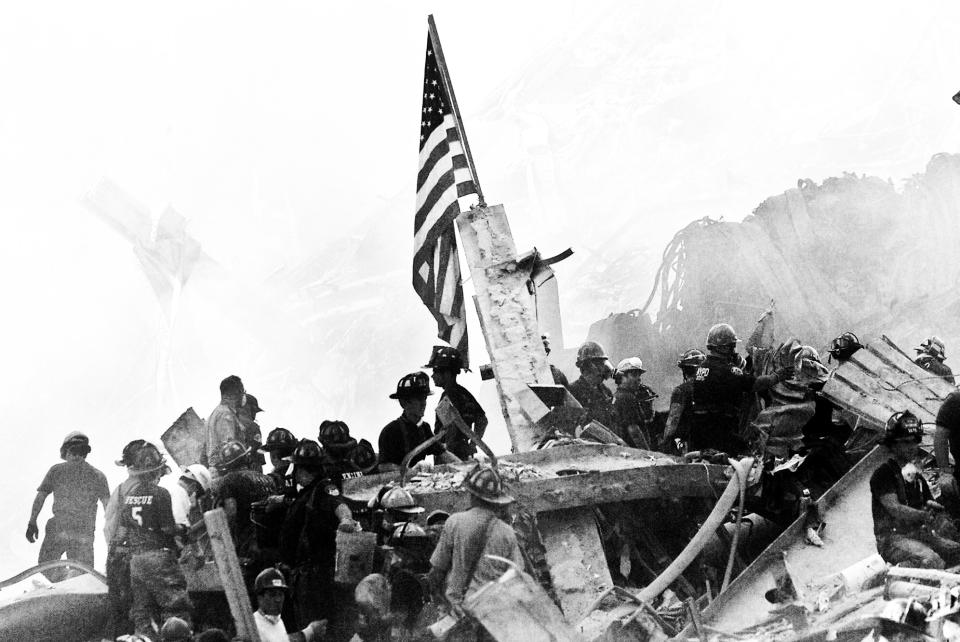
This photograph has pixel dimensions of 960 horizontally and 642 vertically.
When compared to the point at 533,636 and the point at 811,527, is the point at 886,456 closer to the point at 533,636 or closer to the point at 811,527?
the point at 811,527

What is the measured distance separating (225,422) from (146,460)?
1393mm

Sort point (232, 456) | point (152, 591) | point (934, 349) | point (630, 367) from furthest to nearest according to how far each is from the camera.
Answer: point (934, 349) < point (630, 367) < point (232, 456) < point (152, 591)

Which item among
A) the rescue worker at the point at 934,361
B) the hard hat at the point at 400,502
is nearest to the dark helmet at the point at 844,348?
the rescue worker at the point at 934,361

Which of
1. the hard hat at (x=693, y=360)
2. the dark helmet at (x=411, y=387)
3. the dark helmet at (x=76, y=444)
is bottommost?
the hard hat at (x=693, y=360)

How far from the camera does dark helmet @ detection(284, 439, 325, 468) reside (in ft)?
24.5

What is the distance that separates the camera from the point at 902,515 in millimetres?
7227

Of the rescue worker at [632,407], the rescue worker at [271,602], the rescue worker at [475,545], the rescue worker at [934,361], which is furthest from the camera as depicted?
the rescue worker at [934,361]

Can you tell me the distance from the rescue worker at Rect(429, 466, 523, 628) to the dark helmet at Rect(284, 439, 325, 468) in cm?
175

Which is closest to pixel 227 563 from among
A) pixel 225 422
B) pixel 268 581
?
pixel 268 581

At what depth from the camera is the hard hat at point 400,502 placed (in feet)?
24.9

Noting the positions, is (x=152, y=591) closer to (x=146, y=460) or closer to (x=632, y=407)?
(x=146, y=460)

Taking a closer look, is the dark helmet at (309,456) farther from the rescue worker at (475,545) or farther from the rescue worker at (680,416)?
the rescue worker at (680,416)

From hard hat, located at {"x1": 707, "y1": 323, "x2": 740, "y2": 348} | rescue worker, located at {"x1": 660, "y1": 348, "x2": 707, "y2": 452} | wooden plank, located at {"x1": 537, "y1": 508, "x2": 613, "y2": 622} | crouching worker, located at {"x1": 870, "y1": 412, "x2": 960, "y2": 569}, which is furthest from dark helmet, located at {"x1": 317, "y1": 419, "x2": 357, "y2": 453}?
crouching worker, located at {"x1": 870, "y1": 412, "x2": 960, "y2": 569}

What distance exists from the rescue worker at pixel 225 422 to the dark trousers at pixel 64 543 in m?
1.45
